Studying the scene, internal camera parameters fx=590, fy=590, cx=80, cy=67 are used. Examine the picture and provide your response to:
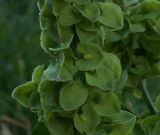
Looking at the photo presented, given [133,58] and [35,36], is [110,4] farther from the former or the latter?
[35,36]

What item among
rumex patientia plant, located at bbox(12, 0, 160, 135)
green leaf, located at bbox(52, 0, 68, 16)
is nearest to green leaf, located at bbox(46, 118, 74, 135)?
rumex patientia plant, located at bbox(12, 0, 160, 135)

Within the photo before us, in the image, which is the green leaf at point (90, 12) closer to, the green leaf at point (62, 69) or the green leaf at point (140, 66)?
the green leaf at point (62, 69)

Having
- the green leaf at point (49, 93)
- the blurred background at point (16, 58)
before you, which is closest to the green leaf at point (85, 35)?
the green leaf at point (49, 93)

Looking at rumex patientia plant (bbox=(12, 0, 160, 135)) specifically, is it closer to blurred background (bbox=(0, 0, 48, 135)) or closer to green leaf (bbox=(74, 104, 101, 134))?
green leaf (bbox=(74, 104, 101, 134))

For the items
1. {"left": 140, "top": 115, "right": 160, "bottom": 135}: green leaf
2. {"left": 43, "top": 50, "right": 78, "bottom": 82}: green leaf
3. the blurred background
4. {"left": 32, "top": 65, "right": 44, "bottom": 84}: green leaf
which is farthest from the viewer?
the blurred background

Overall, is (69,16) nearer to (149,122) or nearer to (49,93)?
(49,93)

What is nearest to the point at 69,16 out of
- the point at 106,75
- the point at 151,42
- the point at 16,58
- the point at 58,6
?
the point at 58,6

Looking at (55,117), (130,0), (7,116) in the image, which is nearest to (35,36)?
(7,116)
